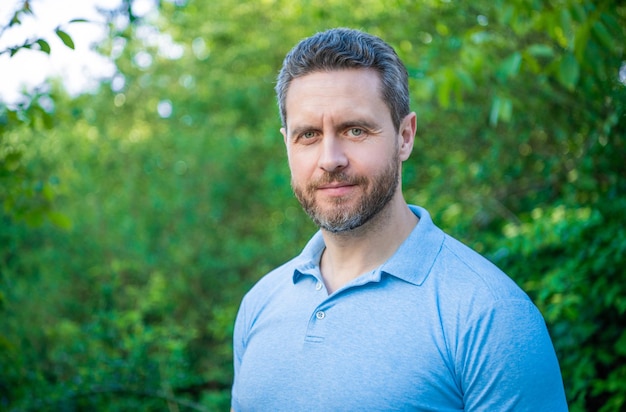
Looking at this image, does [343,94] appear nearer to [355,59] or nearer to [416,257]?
[355,59]

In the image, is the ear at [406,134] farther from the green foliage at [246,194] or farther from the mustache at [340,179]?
the green foliage at [246,194]

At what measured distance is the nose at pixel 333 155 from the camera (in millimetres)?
1745

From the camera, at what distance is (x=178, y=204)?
5582 mm

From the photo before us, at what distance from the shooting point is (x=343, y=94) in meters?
1.75

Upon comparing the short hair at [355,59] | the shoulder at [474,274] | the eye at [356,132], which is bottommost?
the shoulder at [474,274]

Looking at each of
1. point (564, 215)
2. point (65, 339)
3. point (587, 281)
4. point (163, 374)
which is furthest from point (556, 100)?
point (65, 339)

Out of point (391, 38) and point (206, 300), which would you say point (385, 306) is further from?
point (206, 300)

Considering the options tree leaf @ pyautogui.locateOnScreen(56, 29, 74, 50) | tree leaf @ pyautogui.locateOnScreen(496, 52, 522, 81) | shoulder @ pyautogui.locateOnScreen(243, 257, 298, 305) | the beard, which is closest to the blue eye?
the beard

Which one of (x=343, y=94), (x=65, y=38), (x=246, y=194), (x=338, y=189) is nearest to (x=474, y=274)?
(x=338, y=189)

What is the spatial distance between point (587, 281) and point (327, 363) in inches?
68.0

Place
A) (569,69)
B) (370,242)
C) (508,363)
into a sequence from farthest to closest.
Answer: (569,69)
(370,242)
(508,363)

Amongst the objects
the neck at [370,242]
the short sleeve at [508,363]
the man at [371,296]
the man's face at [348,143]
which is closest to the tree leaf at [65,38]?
the man at [371,296]

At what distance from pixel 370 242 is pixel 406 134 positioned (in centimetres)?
37

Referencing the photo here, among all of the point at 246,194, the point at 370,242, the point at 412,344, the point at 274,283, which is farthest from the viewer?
the point at 246,194
